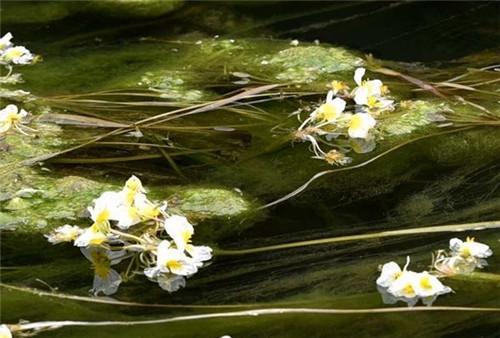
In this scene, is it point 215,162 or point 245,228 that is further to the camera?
point 215,162

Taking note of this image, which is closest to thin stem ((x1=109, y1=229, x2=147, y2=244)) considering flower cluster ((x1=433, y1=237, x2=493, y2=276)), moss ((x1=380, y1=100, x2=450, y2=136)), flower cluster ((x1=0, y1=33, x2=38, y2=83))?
flower cluster ((x1=433, y1=237, x2=493, y2=276))

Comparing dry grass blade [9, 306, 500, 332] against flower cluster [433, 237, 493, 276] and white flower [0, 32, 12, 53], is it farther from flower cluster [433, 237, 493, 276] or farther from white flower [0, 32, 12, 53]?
white flower [0, 32, 12, 53]

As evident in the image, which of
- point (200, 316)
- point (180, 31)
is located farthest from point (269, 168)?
point (180, 31)

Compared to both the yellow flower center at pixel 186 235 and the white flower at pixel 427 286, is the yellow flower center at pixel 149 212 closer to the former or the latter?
the yellow flower center at pixel 186 235

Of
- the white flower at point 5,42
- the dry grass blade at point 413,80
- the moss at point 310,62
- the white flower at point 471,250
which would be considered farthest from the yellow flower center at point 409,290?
the white flower at point 5,42

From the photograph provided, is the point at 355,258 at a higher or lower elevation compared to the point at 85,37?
lower

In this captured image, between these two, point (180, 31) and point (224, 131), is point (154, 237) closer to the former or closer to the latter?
point (224, 131)

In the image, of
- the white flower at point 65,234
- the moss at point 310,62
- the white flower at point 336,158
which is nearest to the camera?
the white flower at point 65,234
